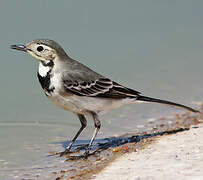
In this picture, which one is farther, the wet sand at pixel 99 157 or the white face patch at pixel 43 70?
the white face patch at pixel 43 70

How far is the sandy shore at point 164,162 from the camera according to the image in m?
7.80

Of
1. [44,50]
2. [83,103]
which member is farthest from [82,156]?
[44,50]

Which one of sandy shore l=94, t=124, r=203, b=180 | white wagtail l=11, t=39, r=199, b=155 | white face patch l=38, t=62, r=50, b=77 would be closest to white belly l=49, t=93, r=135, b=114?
white wagtail l=11, t=39, r=199, b=155

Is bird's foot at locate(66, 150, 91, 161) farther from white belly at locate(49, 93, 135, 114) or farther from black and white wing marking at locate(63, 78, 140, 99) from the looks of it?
black and white wing marking at locate(63, 78, 140, 99)

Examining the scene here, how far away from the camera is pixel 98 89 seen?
35.3 feet

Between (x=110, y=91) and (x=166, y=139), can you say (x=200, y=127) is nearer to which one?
(x=166, y=139)

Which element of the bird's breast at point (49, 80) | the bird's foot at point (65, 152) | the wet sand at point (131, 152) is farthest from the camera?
the bird's foot at point (65, 152)

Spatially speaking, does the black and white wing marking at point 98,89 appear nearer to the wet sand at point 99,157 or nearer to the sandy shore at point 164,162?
the wet sand at point 99,157

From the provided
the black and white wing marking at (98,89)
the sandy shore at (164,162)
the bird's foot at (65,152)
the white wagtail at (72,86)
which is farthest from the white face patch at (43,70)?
the sandy shore at (164,162)

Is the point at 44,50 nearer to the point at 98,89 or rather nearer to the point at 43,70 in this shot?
the point at 43,70

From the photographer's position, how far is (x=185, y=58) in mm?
17594

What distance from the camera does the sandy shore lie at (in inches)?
307

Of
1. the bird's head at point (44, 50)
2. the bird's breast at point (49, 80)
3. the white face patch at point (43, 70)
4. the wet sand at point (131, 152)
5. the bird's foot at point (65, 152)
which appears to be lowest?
the bird's foot at point (65, 152)

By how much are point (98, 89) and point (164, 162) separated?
9.03ft
